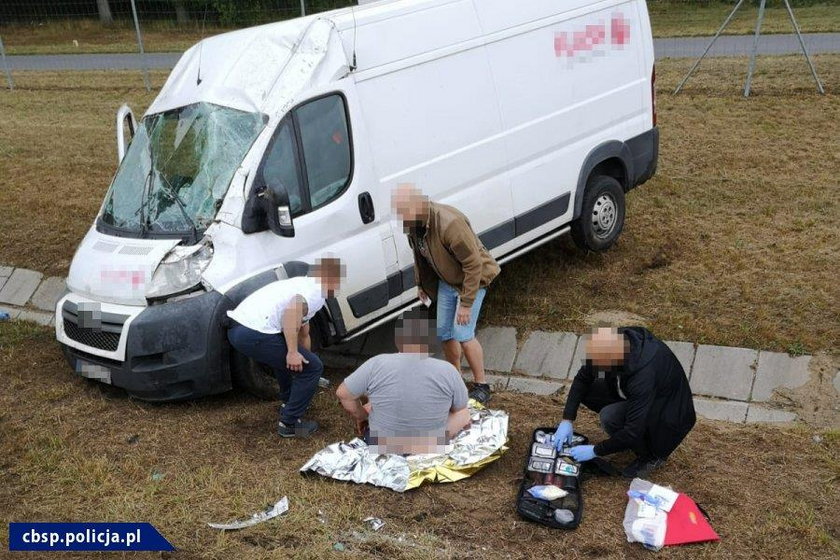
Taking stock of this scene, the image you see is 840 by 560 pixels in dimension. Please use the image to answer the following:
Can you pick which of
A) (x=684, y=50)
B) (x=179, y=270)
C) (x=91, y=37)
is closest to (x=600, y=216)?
(x=179, y=270)

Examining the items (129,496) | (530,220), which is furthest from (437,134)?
(129,496)

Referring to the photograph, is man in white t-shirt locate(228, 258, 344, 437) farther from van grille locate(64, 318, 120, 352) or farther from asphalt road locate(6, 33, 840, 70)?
asphalt road locate(6, 33, 840, 70)

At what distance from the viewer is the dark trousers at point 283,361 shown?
17.3ft

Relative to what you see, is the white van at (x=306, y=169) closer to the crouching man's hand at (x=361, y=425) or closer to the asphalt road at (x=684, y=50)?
the crouching man's hand at (x=361, y=425)

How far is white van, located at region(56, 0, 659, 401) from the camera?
18.6ft

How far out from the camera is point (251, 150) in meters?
5.77

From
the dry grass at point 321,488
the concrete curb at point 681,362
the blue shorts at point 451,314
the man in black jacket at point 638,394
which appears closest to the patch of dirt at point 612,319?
the concrete curb at point 681,362

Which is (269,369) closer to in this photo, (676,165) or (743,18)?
(676,165)

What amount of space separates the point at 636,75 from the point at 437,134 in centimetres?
249

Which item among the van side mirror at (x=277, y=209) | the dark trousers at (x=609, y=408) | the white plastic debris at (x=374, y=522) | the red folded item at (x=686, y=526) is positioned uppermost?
the van side mirror at (x=277, y=209)

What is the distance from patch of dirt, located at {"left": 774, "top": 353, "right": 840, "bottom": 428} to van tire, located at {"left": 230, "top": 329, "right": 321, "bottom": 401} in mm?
3460

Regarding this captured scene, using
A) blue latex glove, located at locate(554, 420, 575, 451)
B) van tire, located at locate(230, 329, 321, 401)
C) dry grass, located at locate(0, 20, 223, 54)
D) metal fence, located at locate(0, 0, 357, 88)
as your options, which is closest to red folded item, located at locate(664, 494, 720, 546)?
blue latex glove, located at locate(554, 420, 575, 451)

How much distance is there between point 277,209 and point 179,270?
775mm

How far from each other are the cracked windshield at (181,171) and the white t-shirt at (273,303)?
2.56ft
